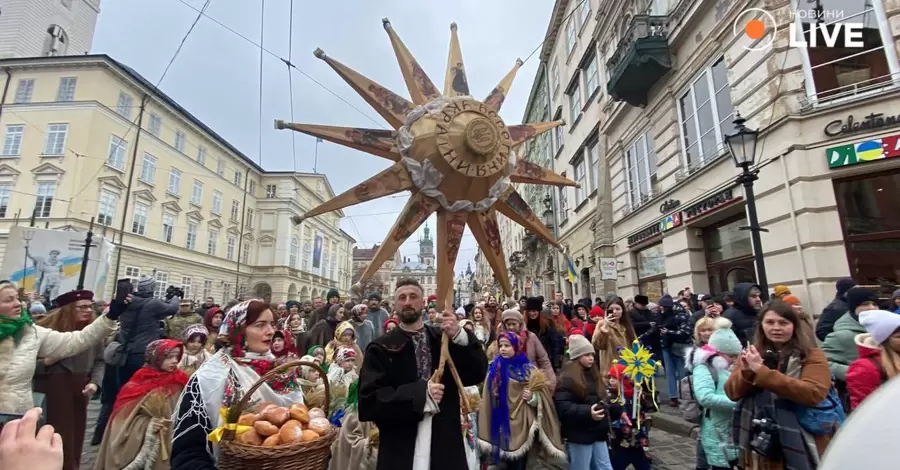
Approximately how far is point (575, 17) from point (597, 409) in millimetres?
19559

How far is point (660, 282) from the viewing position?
12.1 meters

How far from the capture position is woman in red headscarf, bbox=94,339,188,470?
3.39 meters

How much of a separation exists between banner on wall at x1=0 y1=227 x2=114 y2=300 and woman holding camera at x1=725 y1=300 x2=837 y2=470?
15.9 meters

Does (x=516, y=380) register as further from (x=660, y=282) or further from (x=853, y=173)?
(x=660, y=282)

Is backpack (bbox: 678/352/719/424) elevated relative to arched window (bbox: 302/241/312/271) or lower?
lower

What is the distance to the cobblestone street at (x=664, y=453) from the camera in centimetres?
468

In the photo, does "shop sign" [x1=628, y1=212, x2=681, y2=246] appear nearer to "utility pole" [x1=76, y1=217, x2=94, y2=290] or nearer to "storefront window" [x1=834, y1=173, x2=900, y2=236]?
"storefront window" [x1=834, y1=173, x2=900, y2=236]

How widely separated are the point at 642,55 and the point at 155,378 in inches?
483

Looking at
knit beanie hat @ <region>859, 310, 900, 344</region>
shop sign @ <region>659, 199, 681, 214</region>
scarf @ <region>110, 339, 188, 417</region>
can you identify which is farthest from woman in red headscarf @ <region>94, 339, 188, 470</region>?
shop sign @ <region>659, 199, 681, 214</region>

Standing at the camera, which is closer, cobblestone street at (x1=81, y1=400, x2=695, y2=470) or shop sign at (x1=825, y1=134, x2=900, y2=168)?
cobblestone street at (x1=81, y1=400, x2=695, y2=470)

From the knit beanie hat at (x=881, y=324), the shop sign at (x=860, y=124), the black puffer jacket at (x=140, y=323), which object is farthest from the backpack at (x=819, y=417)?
the black puffer jacket at (x=140, y=323)

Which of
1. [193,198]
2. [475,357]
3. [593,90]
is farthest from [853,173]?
[193,198]
